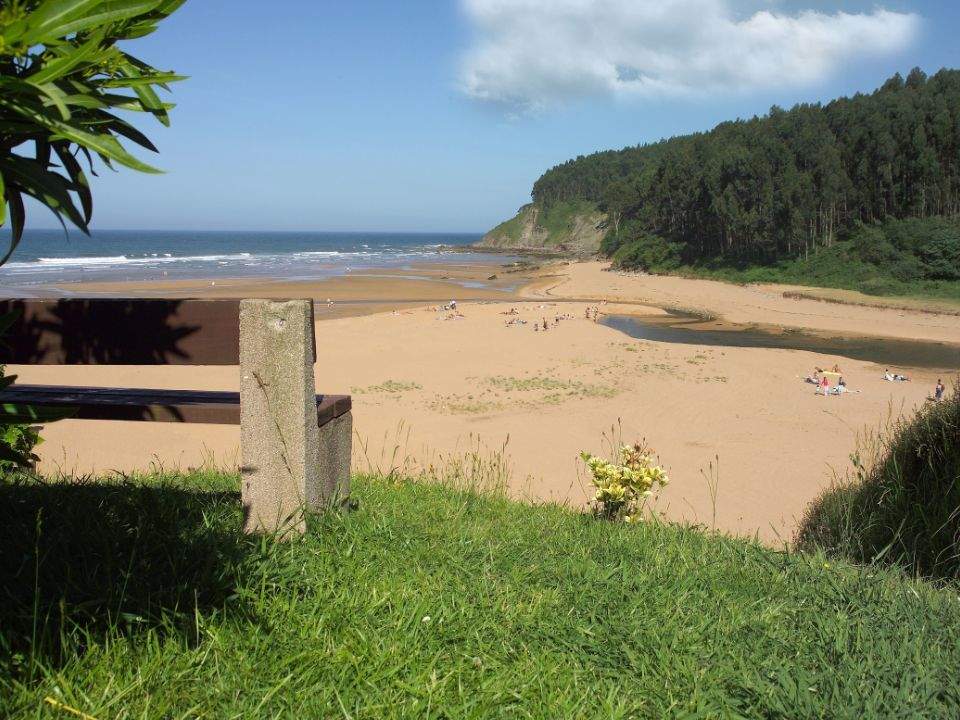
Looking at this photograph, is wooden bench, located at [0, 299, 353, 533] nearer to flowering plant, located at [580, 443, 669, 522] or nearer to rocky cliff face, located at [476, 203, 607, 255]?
flowering plant, located at [580, 443, 669, 522]

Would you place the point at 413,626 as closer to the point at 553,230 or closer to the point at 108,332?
the point at 108,332

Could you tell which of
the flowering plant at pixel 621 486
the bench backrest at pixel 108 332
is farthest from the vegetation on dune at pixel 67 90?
the flowering plant at pixel 621 486

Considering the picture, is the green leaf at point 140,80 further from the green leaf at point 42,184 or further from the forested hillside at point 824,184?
the forested hillside at point 824,184

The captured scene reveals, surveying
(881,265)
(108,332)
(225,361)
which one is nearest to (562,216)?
(881,265)

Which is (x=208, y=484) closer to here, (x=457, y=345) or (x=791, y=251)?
(x=457, y=345)

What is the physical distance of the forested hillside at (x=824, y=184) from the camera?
161 feet

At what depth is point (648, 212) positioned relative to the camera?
7619cm

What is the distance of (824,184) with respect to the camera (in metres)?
52.9

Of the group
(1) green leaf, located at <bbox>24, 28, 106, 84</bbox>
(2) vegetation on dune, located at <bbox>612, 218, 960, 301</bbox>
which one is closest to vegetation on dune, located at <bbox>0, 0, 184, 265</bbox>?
(1) green leaf, located at <bbox>24, 28, 106, 84</bbox>

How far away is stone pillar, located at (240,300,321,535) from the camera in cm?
287

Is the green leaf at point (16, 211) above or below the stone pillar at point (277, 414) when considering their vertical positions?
above

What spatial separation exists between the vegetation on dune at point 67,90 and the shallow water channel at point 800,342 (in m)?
23.5

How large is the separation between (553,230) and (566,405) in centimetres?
12323

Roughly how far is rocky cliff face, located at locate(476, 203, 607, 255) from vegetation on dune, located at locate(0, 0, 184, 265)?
109 metres
